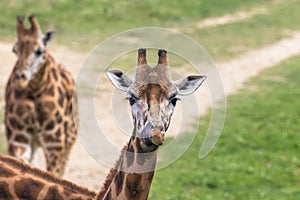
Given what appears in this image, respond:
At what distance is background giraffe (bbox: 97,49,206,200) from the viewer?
5.62 meters

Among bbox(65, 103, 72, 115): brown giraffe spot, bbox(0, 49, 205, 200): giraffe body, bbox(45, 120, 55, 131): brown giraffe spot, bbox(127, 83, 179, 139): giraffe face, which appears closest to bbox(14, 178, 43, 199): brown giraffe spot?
bbox(0, 49, 205, 200): giraffe body

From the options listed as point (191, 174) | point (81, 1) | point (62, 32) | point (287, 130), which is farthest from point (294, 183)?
point (81, 1)

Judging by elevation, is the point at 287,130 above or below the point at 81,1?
below

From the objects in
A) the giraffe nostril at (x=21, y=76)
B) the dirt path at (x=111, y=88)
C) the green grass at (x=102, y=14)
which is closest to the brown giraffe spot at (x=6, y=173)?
the giraffe nostril at (x=21, y=76)

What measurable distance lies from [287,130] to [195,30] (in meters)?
9.48

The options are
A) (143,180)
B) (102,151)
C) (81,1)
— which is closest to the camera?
(143,180)

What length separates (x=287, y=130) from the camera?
15211 mm

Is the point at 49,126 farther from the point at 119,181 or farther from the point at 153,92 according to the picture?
the point at 153,92

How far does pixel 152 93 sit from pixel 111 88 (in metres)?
12.0

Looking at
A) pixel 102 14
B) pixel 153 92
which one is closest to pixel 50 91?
pixel 153 92

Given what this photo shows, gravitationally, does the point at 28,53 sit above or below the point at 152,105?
above

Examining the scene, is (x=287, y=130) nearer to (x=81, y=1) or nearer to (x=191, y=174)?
(x=191, y=174)

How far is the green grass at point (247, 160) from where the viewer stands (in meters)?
11.9

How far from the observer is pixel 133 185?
5.97 m
